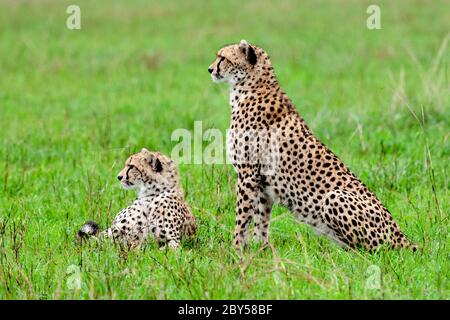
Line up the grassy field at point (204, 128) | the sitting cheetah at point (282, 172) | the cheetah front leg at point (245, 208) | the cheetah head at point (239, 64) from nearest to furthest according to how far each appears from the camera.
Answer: the grassy field at point (204, 128) < the sitting cheetah at point (282, 172) < the cheetah front leg at point (245, 208) < the cheetah head at point (239, 64)

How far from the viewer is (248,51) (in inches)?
237

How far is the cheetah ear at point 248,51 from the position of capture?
599 cm

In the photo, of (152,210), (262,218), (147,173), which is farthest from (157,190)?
(262,218)

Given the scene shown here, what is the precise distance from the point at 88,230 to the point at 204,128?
3602 mm

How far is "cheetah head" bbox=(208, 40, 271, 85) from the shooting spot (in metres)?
6.05

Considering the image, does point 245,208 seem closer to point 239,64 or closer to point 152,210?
point 152,210

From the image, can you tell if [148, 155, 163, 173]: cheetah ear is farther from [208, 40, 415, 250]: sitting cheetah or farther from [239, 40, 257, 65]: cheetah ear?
[239, 40, 257, 65]: cheetah ear

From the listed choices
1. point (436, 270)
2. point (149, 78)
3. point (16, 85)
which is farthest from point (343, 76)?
point (436, 270)

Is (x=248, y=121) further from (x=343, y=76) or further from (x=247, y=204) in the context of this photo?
(x=343, y=76)

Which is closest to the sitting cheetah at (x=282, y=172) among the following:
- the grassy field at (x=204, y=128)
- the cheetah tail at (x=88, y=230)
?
the grassy field at (x=204, y=128)

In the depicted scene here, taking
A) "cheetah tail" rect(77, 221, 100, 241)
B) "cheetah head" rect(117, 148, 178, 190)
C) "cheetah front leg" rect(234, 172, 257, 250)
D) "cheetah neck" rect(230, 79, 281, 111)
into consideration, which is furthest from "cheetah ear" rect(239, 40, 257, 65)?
"cheetah tail" rect(77, 221, 100, 241)

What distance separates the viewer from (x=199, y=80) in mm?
12977

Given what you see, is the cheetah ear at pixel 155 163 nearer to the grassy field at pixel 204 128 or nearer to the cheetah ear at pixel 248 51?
the grassy field at pixel 204 128

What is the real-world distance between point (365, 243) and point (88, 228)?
5.71 feet
